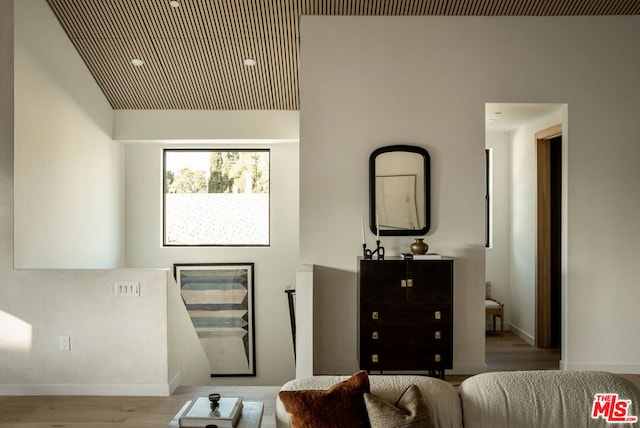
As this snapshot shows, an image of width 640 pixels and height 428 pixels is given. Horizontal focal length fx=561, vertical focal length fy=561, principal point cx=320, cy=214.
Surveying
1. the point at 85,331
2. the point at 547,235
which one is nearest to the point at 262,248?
the point at 85,331

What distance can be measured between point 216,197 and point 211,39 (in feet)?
7.19

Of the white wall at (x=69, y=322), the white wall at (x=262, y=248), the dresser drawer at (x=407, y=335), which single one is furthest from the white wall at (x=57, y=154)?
the dresser drawer at (x=407, y=335)

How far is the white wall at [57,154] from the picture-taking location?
4.31 meters

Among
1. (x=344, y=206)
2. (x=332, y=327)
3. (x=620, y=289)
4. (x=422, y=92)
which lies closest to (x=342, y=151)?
(x=344, y=206)

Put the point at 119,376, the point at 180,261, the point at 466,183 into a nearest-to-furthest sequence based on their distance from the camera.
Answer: the point at 119,376
the point at 466,183
the point at 180,261

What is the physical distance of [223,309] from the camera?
263 inches

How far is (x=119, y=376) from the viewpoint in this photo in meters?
4.19

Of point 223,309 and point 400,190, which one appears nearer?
point 400,190

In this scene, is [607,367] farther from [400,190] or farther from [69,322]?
[69,322]

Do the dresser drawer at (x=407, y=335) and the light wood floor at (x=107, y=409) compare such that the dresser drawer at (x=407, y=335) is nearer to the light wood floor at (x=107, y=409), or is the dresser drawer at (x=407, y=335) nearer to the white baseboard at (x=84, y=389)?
the light wood floor at (x=107, y=409)

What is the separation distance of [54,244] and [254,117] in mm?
2485

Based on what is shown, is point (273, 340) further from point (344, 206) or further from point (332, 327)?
point (344, 206)

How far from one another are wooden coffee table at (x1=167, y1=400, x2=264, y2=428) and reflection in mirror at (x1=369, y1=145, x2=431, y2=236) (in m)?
2.54

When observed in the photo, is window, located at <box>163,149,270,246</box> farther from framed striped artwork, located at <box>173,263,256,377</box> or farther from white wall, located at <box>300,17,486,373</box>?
white wall, located at <box>300,17,486,373</box>
